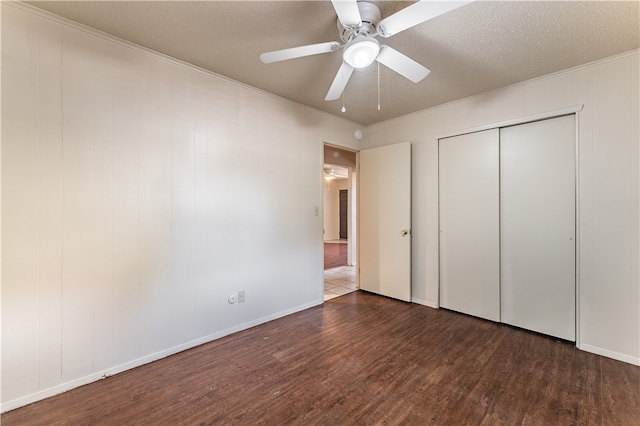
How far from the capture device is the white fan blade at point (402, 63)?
164cm

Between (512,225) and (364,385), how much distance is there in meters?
A: 2.22

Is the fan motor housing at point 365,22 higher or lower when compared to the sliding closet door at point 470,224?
higher

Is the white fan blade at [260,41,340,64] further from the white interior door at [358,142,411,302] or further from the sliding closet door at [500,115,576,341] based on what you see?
the sliding closet door at [500,115,576,341]

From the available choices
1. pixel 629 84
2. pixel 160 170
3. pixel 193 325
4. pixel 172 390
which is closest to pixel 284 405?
pixel 172 390

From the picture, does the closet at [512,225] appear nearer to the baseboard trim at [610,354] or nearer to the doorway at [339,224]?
the baseboard trim at [610,354]

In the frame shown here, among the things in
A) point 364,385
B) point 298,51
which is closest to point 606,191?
point 364,385

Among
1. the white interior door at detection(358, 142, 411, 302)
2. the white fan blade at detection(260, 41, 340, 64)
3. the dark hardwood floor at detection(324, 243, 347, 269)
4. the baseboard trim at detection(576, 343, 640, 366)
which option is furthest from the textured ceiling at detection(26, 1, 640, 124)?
the dark hardwood floor at detection(324, 243, 347, 269)

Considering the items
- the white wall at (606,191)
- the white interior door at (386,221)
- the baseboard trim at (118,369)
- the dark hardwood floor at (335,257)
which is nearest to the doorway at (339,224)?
the dark hardwood floor at (335,257)

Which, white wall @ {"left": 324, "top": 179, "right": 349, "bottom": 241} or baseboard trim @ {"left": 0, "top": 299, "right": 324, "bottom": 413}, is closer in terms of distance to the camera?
baseboard trim @ {"left": 0, "top": 299, "right": 324, "bottom": 413}

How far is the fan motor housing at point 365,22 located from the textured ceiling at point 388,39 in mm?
96

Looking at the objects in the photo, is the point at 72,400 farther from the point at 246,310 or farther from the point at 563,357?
the point at 563,357

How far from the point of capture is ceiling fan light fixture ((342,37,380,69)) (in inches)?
58.9

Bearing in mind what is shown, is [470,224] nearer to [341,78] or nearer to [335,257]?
[341,78]

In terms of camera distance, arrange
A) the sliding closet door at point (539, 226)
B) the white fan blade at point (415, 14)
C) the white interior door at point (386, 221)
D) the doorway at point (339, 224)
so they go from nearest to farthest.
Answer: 1. the white fan blade at point (415, 14)
2. the sliding closet door at point (539, 226)
3. the white interior door at point (386, 221)
4. the doorway at point (339, 224)
